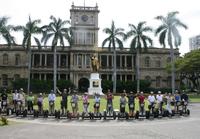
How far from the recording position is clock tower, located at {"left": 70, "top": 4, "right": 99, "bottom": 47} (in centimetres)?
7600

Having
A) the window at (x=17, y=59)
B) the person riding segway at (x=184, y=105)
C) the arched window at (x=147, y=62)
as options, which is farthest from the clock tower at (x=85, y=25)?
the person riding segway at (x=184, y=105)

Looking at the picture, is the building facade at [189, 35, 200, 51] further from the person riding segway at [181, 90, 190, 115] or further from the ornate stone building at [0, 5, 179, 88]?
the person riding segway at [181, 90, 190, 115]

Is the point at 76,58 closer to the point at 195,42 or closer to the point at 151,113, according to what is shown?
the point at 151,113

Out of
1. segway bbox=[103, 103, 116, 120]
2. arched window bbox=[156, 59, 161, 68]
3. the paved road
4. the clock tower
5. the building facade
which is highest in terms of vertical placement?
the building facade

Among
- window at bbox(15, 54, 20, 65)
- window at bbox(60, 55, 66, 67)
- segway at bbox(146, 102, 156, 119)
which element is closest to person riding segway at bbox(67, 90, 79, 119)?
segway at bbox(146, 102, 156, 119)

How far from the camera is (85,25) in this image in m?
76.2

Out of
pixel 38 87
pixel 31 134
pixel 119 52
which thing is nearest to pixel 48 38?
pixel 38 87

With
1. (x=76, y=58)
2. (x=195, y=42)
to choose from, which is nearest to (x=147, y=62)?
(x=76, y=58)

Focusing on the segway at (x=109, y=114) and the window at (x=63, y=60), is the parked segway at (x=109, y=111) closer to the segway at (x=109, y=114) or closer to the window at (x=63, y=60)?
the segway at (x=109, y=114)

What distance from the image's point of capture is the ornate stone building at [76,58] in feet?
249

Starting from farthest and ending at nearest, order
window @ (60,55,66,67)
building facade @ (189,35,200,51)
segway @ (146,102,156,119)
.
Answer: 1. building facade @ (189,35,200,51)
2. window @ (60,55,66,67)
3. segway @ (146,102,156,119)

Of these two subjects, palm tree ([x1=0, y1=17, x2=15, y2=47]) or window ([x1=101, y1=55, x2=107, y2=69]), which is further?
window ([x1=101, y1=55, x2=107, y2=69])

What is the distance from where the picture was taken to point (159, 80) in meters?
80.6

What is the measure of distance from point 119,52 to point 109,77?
5.69m
